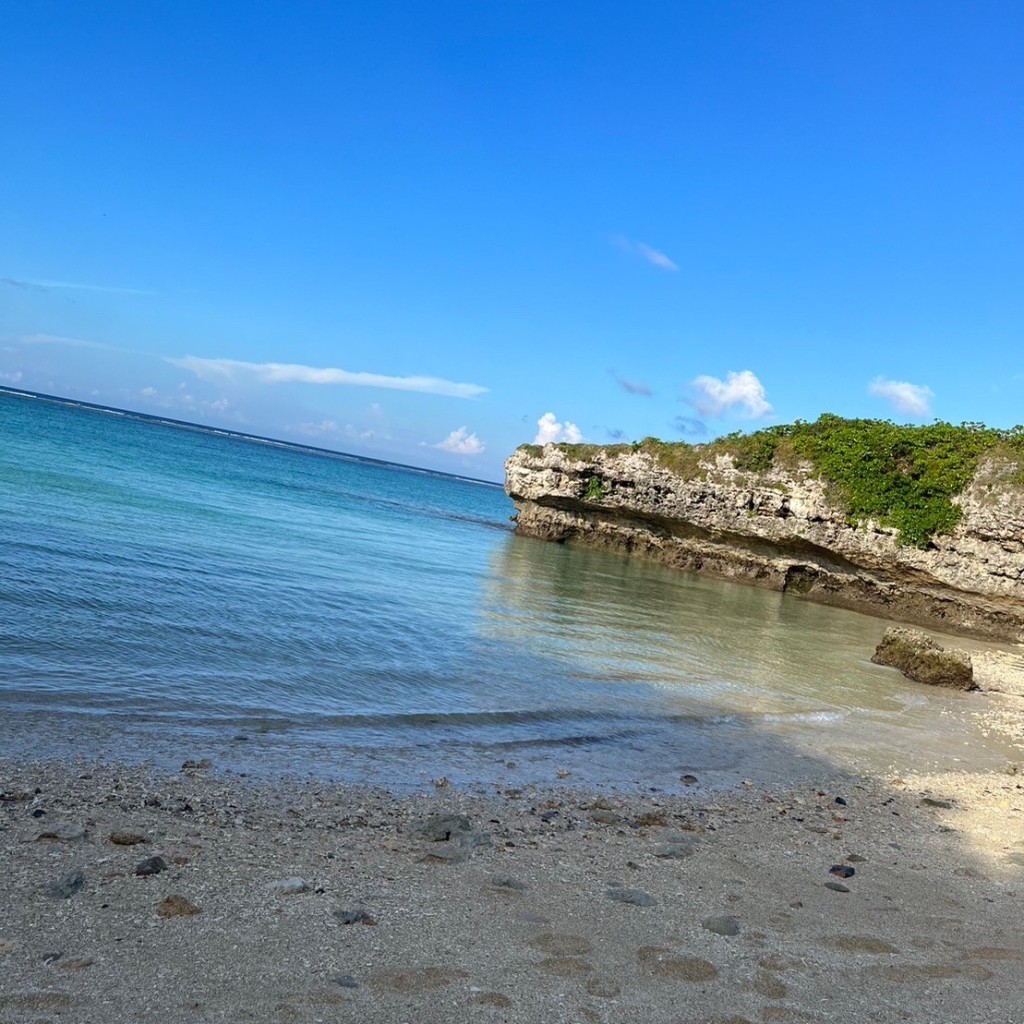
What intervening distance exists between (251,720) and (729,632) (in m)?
15.5

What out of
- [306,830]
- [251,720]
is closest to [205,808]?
[306,830]

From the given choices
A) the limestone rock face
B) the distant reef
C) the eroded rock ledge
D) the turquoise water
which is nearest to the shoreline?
the turquoise water

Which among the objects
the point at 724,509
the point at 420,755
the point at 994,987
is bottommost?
the point at 420,755

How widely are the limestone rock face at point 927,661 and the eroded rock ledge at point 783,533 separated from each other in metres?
13.6

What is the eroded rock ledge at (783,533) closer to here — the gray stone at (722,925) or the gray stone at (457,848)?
the gray stone at (722,925)

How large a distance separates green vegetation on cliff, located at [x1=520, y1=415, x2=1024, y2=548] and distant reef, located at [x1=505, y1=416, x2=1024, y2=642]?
53mm

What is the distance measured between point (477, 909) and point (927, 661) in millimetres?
15667

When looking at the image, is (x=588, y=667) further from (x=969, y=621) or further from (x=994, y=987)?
(x=969, y=621)

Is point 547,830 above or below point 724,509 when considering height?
below

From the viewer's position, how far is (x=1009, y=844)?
25.4 ft

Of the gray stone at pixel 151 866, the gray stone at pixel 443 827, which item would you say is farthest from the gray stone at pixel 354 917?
the gray stone at pixel 443 827

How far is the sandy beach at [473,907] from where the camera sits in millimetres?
4012

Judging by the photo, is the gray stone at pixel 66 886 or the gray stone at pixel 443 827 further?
the gray stone at pixel 443 827

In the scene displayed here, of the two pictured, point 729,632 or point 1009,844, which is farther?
point 729,632
